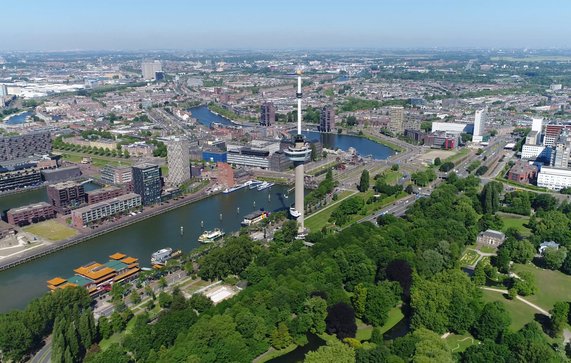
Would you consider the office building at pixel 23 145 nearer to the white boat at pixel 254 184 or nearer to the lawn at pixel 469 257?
the white boat at pixel 254 184

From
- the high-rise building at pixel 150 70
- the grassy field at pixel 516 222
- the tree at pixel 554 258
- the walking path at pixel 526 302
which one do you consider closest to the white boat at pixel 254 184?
the grassy field at pixel 516 222

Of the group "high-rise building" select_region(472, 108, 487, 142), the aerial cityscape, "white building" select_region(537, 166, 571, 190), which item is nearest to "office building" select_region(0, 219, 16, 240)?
the aerial cityscape

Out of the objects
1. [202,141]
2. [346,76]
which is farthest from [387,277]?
[346,76]

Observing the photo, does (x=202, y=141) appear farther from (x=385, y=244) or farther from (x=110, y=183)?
(x=385, y=244)

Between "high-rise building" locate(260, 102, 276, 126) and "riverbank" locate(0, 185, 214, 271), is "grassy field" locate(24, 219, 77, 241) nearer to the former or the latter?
"riverbank" locate(0, 185, 214, 271)

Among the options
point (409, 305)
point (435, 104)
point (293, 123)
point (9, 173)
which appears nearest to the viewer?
point (409, 305)

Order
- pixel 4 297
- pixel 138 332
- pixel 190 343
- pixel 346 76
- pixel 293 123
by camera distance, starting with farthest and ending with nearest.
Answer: pixel 346 76
pixel 293 123
pixel 4 297
pixel 138 332
pixel 190 343
